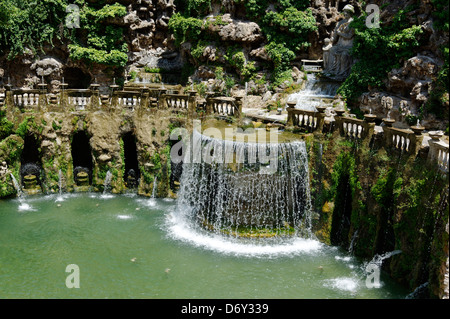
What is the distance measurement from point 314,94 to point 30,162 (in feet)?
49.2

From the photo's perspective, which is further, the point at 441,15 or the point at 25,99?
the point at 25,99

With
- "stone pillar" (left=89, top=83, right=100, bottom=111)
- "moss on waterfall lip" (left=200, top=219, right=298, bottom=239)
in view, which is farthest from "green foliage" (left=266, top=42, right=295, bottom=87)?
"moss on waterfall lip" (left=200, top=219, right=298, bottom=239)

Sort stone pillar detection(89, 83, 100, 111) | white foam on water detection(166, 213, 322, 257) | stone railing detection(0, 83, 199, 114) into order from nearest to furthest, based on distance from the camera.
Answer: white foam on water detection(166, 213, 322, 257) < stone railing detection(0, 83, 199, 114) < stone pillar detection(89, 83, 100, 111)

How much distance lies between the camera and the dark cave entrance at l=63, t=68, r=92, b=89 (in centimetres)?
3152

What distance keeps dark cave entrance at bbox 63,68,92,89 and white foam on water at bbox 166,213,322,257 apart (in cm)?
1864

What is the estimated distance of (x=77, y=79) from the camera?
105 feet

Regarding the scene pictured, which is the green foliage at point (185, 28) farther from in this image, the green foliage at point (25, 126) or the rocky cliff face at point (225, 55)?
the green foliage at point (25, 126)

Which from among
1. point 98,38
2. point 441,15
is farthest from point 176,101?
point 98,38

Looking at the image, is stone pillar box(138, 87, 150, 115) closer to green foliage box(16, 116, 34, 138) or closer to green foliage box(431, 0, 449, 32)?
green foliage box(16, 116, 34, 138)

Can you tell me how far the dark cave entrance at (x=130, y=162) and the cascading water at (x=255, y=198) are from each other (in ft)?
16.7

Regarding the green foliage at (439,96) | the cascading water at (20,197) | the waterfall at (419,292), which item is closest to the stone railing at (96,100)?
the cascading water at (20,197)

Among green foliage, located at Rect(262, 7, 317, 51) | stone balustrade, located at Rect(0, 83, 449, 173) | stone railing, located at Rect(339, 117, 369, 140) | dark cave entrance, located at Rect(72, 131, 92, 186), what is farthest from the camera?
green foliage, located at Rect(262, 7, 317, 51)

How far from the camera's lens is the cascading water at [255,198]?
16.1m

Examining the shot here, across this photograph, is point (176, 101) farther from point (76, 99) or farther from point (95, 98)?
point (76, 99)
